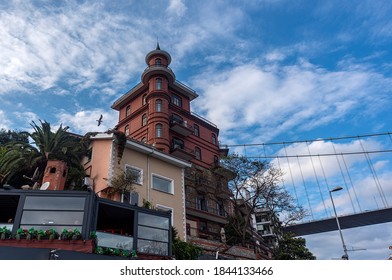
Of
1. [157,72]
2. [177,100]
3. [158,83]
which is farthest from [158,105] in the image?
[177,100]

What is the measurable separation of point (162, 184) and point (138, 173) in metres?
2.26

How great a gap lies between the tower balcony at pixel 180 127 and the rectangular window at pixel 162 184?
12274 mm

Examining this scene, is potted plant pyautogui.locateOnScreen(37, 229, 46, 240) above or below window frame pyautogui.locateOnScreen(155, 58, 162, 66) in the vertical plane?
below

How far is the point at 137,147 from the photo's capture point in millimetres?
23438

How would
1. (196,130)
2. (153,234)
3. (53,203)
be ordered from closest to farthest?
(53,203)
(153,234)
(196,130)

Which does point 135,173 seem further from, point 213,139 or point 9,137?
point 213,139

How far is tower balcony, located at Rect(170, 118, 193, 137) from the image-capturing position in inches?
1435

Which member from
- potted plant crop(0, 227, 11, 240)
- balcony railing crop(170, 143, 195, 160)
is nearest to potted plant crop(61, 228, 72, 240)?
potted plant crop(0, 227, 11, 240)

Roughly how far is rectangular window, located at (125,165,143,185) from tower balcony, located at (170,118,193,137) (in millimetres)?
13765

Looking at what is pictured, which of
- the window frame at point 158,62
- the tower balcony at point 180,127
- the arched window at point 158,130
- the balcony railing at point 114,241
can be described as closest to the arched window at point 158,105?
the tower balcony at point 180,127

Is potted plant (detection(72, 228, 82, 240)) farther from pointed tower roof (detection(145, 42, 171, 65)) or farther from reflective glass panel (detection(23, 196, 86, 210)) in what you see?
pointed tower roof (detection(145, 42, 171, 65))

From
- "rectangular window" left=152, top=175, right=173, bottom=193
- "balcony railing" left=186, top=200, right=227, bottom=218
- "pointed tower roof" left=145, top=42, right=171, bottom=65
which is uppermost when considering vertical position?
"pointed tower roof" left=145, top=42, right=171, bottom=65

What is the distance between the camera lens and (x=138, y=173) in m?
23.0

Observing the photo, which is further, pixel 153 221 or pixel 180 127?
pixel 180 127
